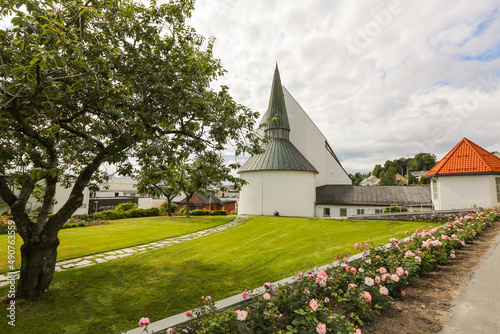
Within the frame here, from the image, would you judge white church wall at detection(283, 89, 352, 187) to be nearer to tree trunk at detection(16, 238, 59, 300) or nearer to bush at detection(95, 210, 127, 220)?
bush at detection(95, 210, 127, 220)

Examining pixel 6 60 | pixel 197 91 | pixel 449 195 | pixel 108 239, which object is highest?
pixel 197 91

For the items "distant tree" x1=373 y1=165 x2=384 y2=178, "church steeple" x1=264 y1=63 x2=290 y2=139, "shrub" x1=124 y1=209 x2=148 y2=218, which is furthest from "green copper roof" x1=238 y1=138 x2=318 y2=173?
"distant tree" x1=373 y1=165 x2=384 y2=178

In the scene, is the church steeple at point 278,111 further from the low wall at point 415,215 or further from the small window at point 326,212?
the low wall at point 415,215

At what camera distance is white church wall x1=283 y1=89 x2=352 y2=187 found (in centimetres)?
2820

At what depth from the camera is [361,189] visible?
25.0 metres

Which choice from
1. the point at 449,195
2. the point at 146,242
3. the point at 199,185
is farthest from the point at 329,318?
the point at 449,195

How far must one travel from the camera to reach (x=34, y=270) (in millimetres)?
4641

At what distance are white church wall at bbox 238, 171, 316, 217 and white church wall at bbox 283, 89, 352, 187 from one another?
18.8ft

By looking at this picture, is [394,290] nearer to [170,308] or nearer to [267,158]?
[170,308]

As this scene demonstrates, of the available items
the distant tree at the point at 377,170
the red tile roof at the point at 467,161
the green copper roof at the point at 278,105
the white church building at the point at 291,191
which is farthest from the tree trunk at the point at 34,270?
the distant tree at the point at 377,170

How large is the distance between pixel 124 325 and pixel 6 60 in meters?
4.73

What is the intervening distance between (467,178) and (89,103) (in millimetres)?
21307

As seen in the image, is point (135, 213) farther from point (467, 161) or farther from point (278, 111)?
point (467, 161)

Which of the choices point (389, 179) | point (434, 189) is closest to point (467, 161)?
point (434, 189)
